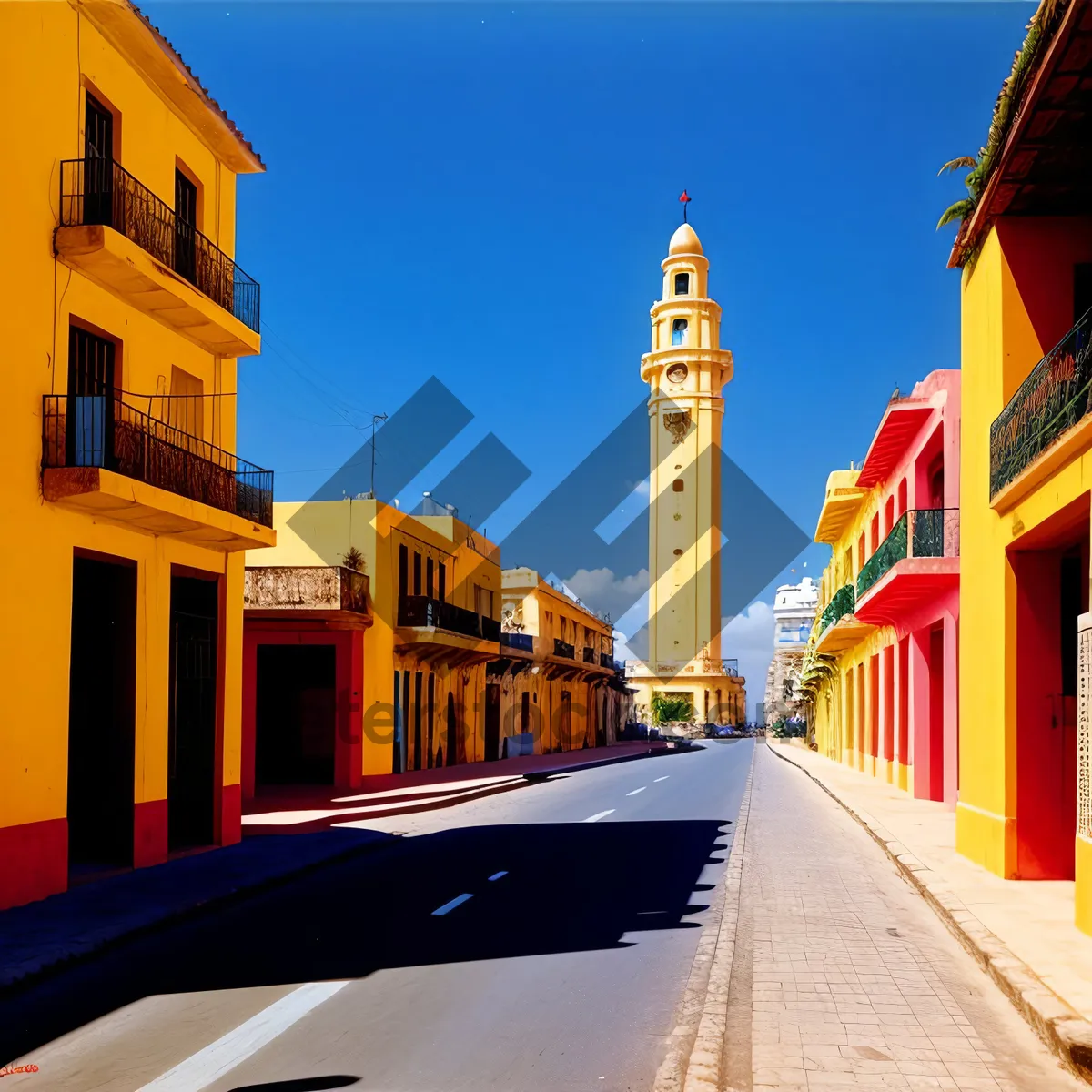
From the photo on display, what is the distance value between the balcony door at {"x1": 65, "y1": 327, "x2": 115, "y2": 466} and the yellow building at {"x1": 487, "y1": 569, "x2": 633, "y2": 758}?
2935cm

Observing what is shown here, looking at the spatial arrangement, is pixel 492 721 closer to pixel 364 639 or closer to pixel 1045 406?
pixel 364 639

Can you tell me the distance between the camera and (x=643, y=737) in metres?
81.6

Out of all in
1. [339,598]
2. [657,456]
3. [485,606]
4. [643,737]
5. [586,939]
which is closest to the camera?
[586,939]

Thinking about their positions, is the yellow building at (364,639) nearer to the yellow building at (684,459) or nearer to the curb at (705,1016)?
the curb at (705,1016)

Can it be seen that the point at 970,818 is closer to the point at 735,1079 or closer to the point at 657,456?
the point at 735,1079

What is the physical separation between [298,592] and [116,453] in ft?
42.5

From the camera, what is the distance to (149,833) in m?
14.5

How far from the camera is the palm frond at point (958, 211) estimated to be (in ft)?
45.0

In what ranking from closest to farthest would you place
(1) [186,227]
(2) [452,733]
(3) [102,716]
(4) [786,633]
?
(3) [102,716] → (1) [186,227] → (2) [452,733] → (4) [786,633]

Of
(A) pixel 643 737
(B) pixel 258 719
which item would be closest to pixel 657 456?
(A) pixel 643 737

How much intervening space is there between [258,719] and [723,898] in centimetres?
1945

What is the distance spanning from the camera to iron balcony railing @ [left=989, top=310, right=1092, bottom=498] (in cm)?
1029

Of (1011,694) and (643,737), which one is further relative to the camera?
(643,737)

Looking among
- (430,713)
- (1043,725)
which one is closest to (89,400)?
(1043,725)
